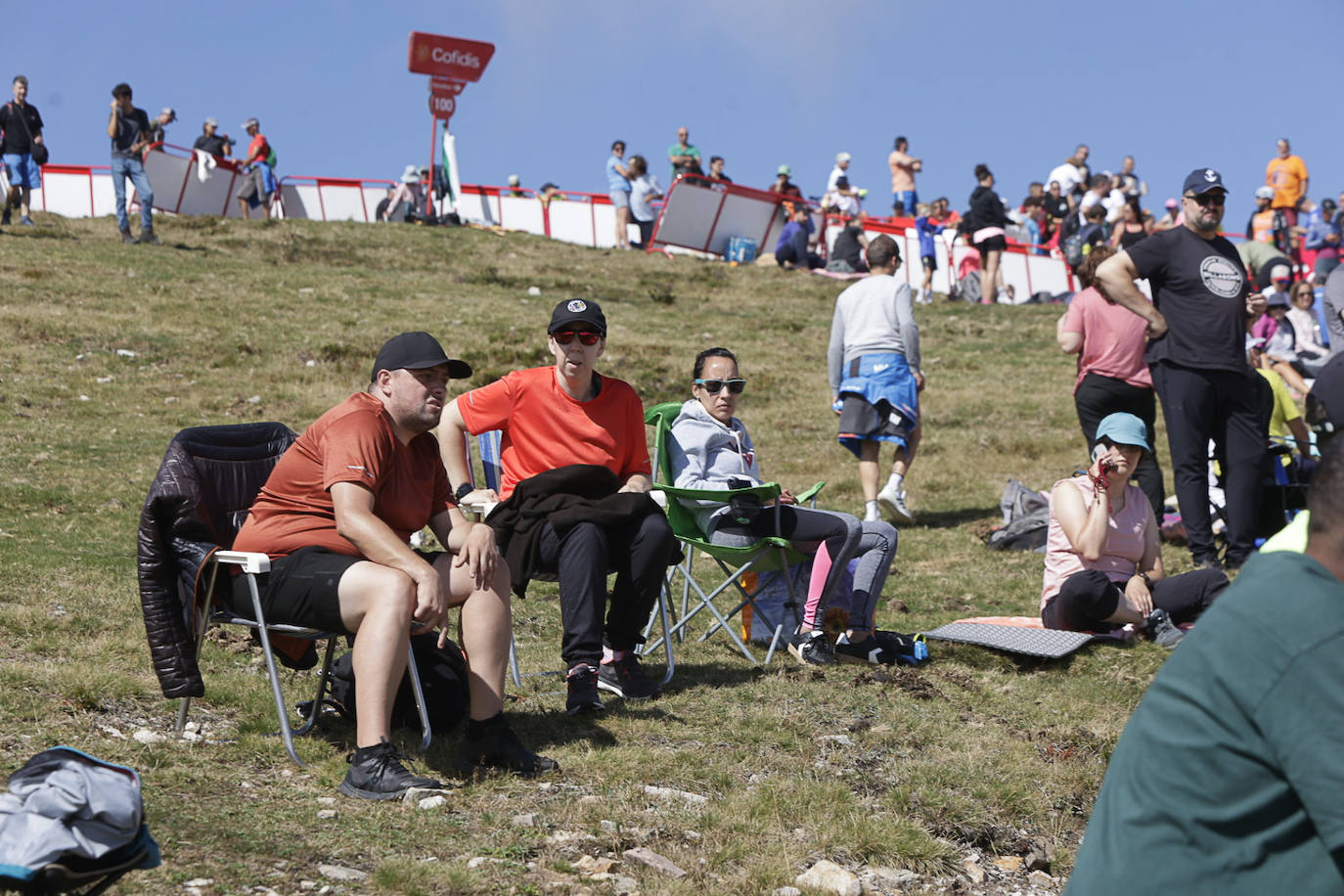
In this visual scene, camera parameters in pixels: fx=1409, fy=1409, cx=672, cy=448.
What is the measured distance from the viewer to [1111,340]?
901cm

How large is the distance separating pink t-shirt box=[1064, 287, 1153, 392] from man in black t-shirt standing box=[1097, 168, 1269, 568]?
665mm

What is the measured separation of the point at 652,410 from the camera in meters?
7.15

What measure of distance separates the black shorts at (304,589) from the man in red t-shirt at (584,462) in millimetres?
1153

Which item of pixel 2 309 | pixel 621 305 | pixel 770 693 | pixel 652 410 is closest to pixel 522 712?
pixel 770 693

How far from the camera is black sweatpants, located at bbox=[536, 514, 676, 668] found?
554cm

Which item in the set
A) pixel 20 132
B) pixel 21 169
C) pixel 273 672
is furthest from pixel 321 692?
pixel 21 169

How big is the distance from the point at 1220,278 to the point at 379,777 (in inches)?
231

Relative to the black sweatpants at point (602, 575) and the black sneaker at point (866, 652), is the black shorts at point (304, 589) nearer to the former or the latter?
the black sweatpants at point (602, 575)

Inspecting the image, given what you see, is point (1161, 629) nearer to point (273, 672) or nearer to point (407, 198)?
point (273, 672)

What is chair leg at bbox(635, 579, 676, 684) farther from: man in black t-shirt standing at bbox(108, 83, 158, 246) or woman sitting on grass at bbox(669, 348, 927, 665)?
man in black t-shirt standing at bbox(108, 83, 158, 246)

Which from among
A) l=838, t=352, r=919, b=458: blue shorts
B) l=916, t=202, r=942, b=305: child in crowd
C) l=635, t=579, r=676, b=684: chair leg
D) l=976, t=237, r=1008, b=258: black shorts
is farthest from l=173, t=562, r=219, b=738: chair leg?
l=916, t=202, r=942, b=305: child in crowd

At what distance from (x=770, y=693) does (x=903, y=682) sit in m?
0.66

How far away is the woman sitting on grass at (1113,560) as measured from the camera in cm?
666

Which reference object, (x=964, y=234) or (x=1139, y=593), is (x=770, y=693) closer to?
(x=1139, y=593)
